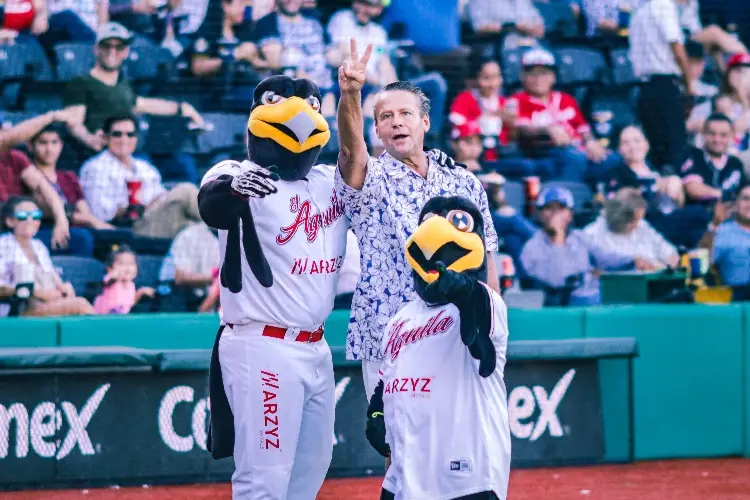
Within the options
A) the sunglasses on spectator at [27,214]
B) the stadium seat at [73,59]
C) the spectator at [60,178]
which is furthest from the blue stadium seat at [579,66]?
the sunglasses on spectator at [27,214]

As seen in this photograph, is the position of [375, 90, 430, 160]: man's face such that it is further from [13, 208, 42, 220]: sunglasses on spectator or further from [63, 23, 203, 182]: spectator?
[63, 23, 203, 182]: spectator

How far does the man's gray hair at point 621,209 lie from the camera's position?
7992 mm

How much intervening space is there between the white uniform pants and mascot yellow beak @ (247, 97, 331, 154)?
1.96 feet

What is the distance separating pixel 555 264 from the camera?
7641 mm

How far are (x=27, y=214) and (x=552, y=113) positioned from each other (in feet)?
12.6

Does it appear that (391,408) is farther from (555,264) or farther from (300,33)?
(300,33)

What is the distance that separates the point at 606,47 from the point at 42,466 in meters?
5.58

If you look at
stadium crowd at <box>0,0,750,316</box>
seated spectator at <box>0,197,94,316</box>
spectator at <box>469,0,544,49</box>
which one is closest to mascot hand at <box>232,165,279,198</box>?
stadium crowd at <box>0,0,750,316</box>

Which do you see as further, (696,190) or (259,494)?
(696,190)

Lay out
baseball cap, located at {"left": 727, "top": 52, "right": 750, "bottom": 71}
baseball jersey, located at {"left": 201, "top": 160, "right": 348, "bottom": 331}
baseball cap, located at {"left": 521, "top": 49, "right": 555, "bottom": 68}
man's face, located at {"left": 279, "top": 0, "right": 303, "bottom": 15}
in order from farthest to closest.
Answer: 1. baseball cap, located at {"left": 727, "top": 52, "right": 750, "bottom": 71}
2. baseball cap, located at {"left": 521, "top": 49, "right": 555, "bottom": 68}
3. man's face, located at {"left": 279, "top": 0, "right": 303, "bottom": 15}
4. baseball jersey, located at {"left": 201, "top": 160, "right": 348, "bottom": 331}

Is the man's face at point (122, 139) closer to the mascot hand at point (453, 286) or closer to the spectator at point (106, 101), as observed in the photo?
the spectator at point (106, 101)

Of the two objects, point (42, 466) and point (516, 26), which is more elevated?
point (516, 26)

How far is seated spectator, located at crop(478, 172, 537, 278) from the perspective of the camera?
789 centimetres

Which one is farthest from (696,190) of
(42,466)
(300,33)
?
(42,466)
